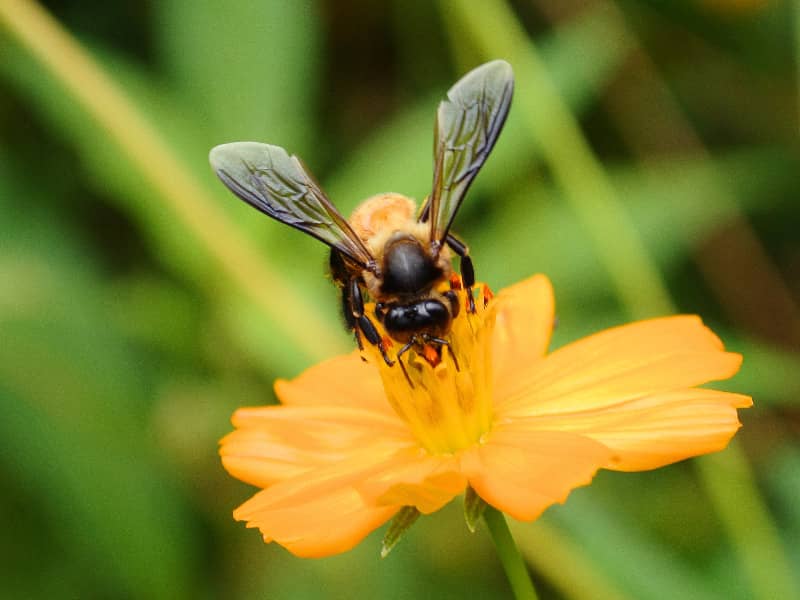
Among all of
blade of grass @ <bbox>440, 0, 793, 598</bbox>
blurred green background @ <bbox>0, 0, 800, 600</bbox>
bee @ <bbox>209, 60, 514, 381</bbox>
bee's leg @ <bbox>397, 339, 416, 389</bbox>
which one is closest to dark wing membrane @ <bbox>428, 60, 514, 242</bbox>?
bee @ <bbox>209, 60, 514, 381</bbox>

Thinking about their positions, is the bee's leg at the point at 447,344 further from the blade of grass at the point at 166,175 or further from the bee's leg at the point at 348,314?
the blade of grass at the point at 166,175

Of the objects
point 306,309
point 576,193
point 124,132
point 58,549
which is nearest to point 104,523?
point 58,549

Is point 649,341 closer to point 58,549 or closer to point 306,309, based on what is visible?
point 306,309

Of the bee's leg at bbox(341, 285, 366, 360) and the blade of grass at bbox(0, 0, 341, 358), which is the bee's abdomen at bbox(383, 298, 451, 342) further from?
the blade of grass at bbox(0, 0, 341, 358)

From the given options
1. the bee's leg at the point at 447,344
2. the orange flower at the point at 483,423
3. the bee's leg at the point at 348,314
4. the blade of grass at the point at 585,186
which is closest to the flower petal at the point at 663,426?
the orange flower at the point at 483,423

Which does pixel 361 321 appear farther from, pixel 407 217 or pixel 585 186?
pixel 585 186

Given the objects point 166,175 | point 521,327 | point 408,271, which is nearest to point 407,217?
point 408,271

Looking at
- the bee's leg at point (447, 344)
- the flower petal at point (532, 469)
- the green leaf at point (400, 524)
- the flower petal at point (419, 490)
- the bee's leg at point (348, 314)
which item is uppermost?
the bee's leg at point (348, 314)
